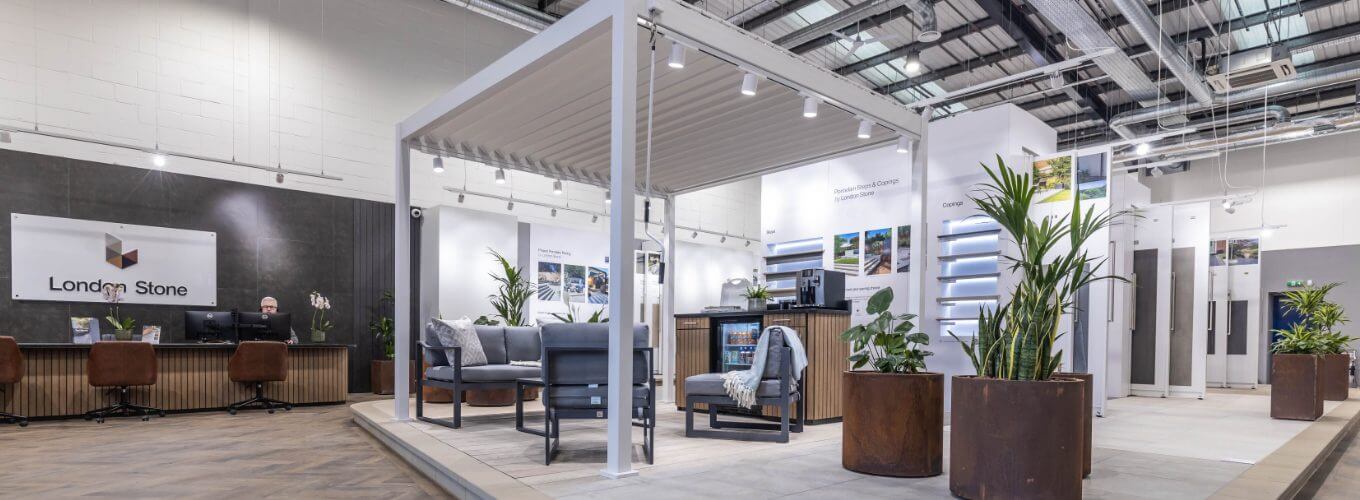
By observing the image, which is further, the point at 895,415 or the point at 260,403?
the point at 260,403

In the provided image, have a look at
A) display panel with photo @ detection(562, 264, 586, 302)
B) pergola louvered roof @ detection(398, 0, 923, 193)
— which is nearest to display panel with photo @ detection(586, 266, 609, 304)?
display panel with photo @ detection(562, 264, 586, 302)

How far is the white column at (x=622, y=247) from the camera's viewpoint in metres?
3.67

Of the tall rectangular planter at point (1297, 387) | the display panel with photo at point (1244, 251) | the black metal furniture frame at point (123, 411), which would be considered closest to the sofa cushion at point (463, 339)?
the black metal furniture frame at point (123, 411)

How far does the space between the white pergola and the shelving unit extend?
5.85 ft

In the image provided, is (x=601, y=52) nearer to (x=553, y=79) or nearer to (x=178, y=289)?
(x=553, y=79)

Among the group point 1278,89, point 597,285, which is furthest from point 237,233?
point 1278,89

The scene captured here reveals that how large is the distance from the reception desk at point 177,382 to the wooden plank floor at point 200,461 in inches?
11.8

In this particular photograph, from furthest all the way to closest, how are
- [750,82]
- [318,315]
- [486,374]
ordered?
[318,315] → [486,374] → [750,82]

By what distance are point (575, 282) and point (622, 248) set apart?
8503mm

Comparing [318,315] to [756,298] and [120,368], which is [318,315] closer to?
[120,368]

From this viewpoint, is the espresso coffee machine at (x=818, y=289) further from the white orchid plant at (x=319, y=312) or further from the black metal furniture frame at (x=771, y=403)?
the white orchid plant at (x=319, y=312)

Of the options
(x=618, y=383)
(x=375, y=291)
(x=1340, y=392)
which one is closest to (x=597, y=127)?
(x=618, y=383)

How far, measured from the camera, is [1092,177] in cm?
730

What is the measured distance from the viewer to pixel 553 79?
17.0 feet
